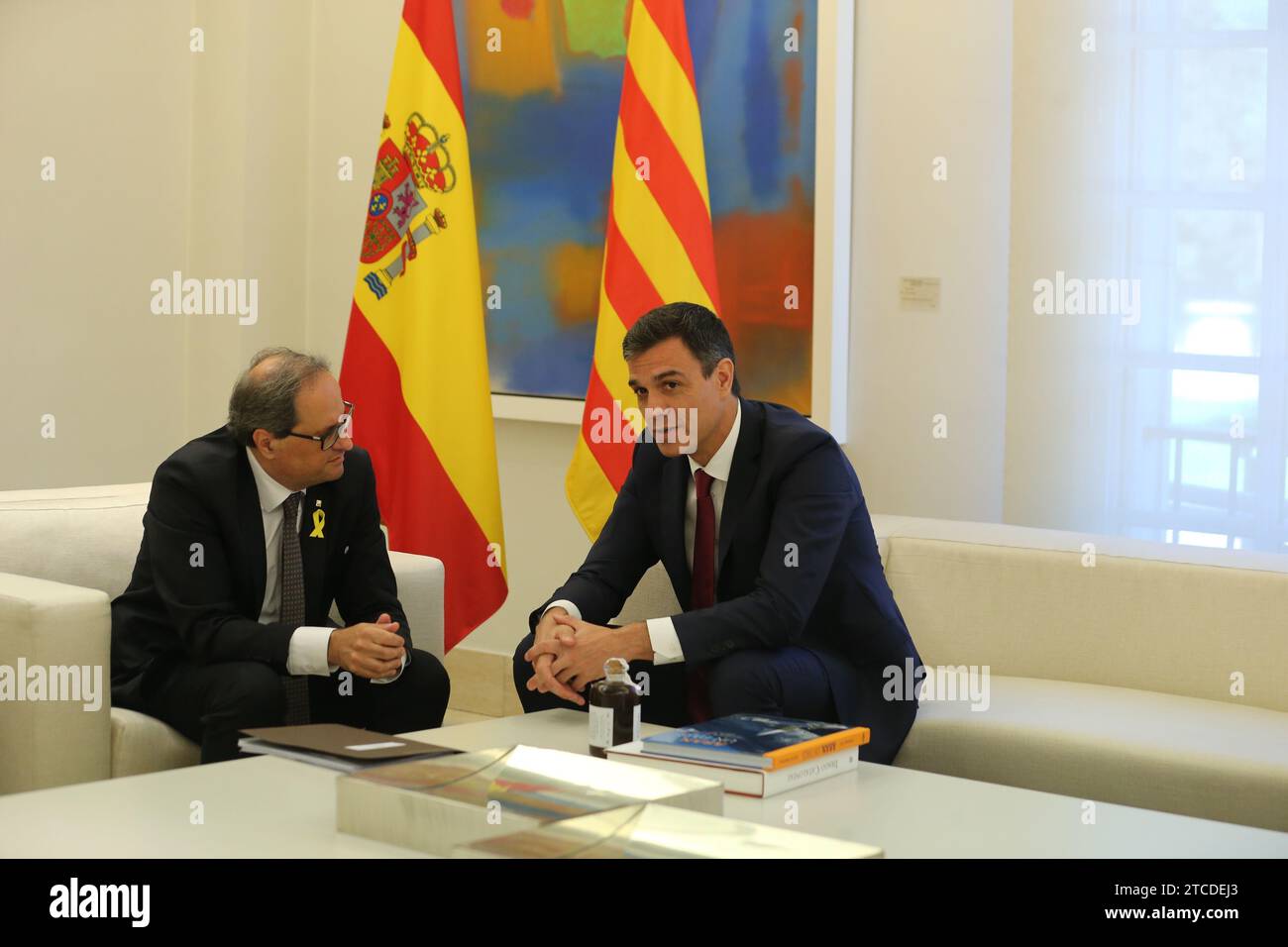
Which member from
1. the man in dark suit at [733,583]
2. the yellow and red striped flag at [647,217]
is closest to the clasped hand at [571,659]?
the man in dark suit at [733,583]

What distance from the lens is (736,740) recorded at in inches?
89.1

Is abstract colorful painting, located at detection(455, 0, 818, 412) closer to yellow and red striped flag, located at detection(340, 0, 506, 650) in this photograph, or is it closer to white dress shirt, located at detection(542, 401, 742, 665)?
yellow and red striped flag, located at detection(340, 0, 506, 650)

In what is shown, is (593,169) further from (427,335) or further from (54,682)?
(54,682)

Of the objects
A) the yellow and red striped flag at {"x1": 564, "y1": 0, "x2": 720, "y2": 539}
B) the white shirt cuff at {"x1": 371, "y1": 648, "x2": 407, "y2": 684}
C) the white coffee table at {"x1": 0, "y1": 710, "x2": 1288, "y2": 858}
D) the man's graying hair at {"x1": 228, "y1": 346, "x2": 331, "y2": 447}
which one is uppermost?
the yellow and red striped flag at {"x1": 564, "y1": 0, "x2": 720, "y2": 539}

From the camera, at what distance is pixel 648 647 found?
282 centimetres

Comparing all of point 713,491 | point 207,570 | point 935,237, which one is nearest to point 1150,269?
point 935,237

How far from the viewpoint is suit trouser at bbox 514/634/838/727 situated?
111 inches

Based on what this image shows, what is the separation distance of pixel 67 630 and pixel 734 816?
125 cm

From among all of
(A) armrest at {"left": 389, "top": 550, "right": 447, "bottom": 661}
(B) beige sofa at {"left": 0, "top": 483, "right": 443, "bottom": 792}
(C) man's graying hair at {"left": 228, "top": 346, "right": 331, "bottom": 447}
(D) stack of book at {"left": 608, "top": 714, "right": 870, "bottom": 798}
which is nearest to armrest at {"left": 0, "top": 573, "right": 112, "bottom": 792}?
(B) beige sofa at {"left": 0, "top": 483, "right": 443, "bottom": 792}

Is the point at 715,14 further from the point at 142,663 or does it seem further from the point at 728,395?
the point at 142,663

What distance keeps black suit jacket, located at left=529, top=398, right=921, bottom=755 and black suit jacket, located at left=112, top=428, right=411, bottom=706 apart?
1.61 feet
